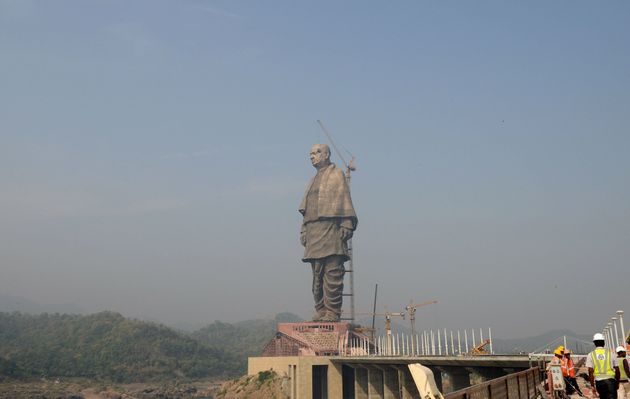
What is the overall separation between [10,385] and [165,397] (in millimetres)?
32391

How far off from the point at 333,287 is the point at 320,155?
26.4 m

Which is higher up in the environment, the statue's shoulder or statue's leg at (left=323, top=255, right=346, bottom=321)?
the statue's shoulder

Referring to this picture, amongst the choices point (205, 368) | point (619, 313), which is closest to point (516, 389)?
point (619, 313)

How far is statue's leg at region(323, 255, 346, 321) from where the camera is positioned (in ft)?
368

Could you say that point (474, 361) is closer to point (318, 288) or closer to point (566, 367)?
point (566, 367)

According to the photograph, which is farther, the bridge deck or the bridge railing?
the bridge deck

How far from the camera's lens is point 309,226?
118m

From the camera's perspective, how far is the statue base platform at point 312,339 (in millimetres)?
105375

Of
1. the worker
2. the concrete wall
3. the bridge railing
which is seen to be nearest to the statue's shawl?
the concrete wall

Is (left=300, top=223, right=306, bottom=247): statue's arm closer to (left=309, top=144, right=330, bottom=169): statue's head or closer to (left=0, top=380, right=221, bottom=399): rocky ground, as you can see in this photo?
(left=309, top=144, right=330, bottom=169): statue's head

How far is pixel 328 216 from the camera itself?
376 ft

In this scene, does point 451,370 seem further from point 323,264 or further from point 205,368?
point 205,368

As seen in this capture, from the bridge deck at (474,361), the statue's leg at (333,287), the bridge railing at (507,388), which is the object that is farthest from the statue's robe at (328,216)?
the bridge railing at (507,388)

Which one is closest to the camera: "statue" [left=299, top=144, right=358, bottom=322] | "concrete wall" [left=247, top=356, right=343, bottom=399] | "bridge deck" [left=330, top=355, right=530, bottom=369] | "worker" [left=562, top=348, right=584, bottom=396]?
"worker" [left=562, top=348, right=584, bottom=396]
